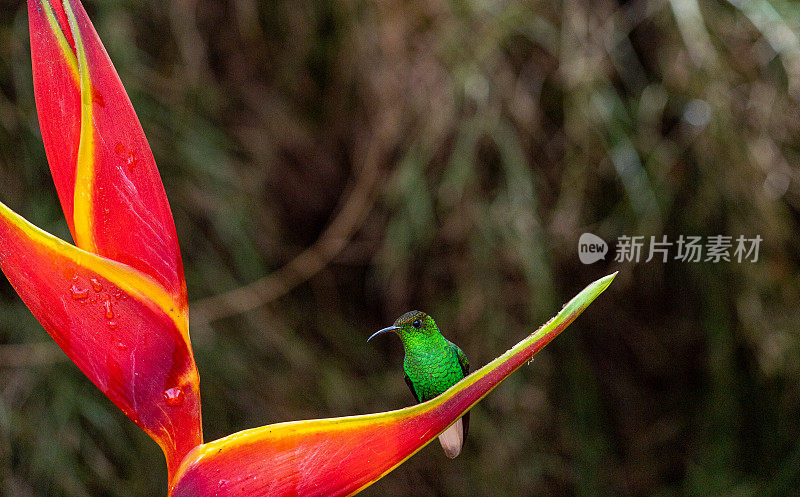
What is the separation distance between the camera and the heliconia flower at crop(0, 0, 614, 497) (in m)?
0.12

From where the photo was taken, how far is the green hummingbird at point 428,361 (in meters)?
0.13

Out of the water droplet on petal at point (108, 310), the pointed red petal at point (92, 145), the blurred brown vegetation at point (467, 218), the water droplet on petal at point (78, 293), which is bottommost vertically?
the blurred brown vegetation at point (467, 218)

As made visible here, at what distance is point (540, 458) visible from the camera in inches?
24.5

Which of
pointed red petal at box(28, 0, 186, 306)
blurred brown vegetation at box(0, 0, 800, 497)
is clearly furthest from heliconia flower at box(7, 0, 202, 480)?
blurred brown vegetation at box(0, 0, 800, 497)

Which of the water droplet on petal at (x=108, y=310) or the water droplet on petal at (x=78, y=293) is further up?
the water droplet on petal at (x=78, y=293)

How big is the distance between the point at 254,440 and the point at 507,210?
1.56ft

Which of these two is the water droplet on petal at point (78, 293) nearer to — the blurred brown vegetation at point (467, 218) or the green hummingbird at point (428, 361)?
the green hummingbird at point (428, 361)

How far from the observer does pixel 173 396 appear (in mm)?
127

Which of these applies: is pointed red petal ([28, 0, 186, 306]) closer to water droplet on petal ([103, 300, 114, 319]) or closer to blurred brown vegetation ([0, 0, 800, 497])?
water droplet on petal ([103, 300, 114, 319])

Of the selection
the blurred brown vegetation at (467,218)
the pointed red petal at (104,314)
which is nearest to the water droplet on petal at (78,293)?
the pointed red petal at (104,314)

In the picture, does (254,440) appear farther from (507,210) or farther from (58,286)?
(507,210)

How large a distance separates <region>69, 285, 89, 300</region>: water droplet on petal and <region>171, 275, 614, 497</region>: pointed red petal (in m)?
0.04

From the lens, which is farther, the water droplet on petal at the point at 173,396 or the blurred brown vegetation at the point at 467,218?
the blurred brown vegetation at the point at 467,218

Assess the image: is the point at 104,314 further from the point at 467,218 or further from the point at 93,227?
the point at 467,218
